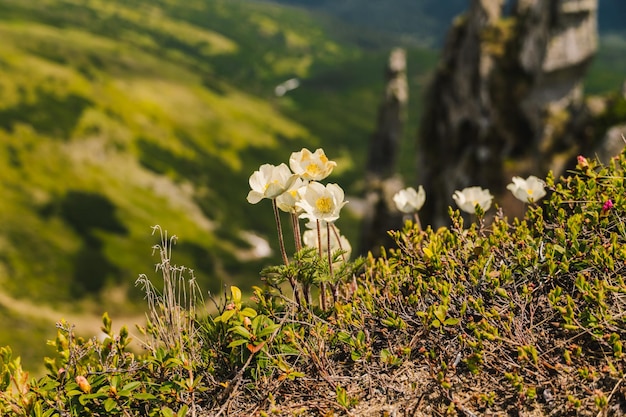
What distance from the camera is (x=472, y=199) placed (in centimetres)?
622

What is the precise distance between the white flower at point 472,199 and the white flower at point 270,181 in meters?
2.17

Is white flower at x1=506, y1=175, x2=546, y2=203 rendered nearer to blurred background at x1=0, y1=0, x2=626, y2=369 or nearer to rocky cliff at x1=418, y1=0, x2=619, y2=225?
rocky cliff at x1=418, y1=0, x2=619, y2=225

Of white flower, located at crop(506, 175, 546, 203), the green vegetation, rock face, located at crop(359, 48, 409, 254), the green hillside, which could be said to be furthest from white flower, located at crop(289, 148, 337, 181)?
the green hillside

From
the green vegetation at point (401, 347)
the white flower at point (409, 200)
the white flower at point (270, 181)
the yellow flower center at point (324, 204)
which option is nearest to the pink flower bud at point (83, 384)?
the green vegetation at point (401, 347)

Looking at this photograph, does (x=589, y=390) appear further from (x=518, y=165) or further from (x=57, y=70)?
(x=57, y=70)

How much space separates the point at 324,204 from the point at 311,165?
0.37 m

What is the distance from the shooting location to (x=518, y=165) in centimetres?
3922

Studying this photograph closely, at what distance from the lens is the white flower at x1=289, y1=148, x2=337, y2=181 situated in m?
4.80

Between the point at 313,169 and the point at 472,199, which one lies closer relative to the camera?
the point at 313,169

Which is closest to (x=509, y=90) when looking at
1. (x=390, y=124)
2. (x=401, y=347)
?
(x=401, y=347)

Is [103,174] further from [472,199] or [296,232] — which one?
[296,232]

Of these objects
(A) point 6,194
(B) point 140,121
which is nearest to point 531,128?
(A) point 6,194

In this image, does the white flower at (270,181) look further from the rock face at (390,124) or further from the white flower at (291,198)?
the rock face at (390,124)

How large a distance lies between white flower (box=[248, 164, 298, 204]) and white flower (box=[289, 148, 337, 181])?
12 cm
